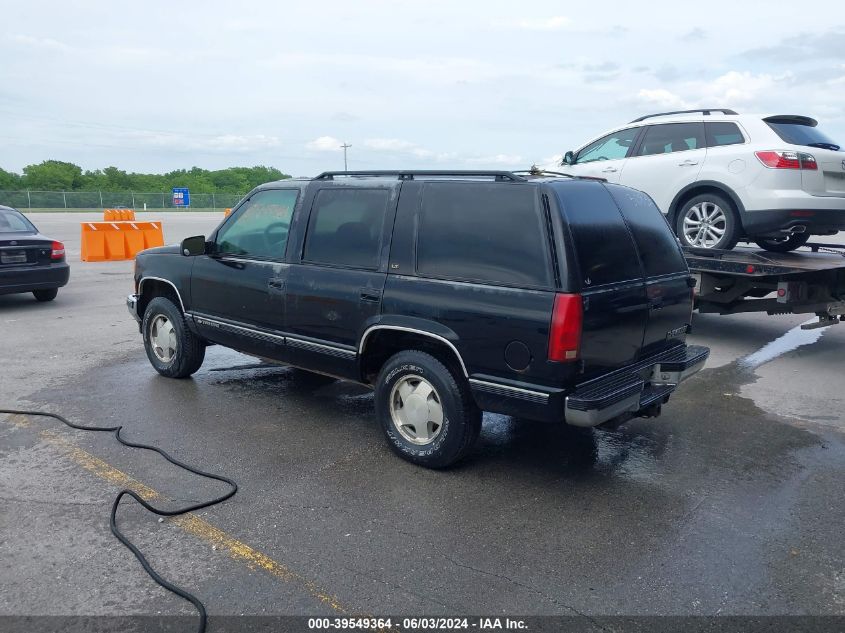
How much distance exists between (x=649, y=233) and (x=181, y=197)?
55581 mm

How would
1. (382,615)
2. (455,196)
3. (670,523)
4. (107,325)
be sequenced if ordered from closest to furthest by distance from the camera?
(382,615) < (670,523) < (455,196) < (107,325)

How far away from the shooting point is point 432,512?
157 inches

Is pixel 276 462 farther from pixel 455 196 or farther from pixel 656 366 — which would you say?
pixel 656 366

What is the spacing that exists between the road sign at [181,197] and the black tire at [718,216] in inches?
2032

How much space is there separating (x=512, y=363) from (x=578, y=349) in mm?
380

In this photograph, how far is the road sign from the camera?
5512cm

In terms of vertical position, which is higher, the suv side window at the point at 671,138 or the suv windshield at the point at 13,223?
the suv side window at the point at 671,138

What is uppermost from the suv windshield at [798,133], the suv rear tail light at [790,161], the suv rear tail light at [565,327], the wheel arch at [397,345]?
the suv windshield at [798,133]

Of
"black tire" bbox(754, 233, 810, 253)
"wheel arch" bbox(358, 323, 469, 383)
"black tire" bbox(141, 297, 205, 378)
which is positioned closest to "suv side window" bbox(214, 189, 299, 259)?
"black tire" bbox(141, 297, 205, 378)

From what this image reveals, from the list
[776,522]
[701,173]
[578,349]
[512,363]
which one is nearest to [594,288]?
[578,349]

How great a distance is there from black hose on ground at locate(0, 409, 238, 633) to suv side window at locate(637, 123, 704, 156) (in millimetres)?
6725

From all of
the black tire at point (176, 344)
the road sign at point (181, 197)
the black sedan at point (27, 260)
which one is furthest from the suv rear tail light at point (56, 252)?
the road sign at point (181, 197)

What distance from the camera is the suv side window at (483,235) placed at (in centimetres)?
408

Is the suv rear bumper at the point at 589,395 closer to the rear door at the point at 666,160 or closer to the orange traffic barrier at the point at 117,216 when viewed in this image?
the rear door at the point at 666,160
